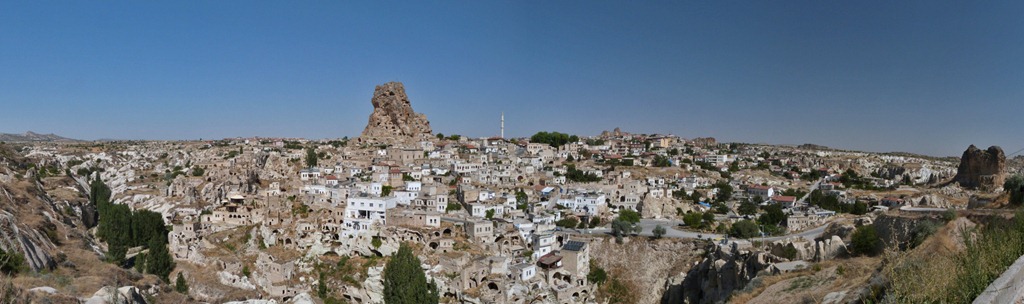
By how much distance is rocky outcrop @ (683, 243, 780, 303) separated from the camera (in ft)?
69.6

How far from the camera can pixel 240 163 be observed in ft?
168

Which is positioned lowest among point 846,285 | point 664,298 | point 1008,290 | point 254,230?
point 664,298

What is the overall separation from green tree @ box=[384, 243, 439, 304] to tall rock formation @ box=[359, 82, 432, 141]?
5083 centimetres

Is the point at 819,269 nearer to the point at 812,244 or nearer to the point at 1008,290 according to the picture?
the point at 812,244

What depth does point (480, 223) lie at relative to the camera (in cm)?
Answer: 3247

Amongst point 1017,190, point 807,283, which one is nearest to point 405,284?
point 807,283

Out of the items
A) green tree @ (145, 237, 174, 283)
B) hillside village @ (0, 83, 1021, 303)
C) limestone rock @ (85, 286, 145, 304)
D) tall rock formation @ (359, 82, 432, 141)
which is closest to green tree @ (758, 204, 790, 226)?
hillside village @ (0, 83, 1021, 303)

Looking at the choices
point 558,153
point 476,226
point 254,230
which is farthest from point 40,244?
point 558,153

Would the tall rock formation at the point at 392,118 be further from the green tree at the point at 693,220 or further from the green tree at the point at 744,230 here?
the green tree at the point at 744,230

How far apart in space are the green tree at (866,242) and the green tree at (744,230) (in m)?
14.0

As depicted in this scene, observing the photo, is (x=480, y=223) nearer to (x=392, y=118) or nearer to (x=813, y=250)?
(x=813, y=250)

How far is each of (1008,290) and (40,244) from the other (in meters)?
24.0

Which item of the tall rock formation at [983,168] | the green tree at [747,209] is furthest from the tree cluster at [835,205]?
the tall rock formation at [983,168]

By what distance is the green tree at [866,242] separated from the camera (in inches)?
746
